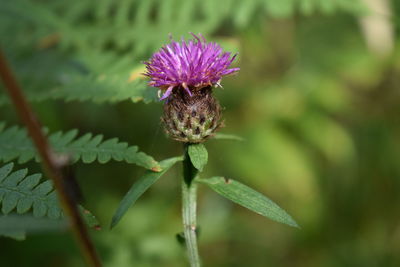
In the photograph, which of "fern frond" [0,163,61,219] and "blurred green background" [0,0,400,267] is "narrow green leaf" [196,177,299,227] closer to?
"fern frond" [0,163,61,219]


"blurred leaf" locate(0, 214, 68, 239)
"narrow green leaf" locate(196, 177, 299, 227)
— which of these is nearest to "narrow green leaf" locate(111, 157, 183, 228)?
"narrow green leaf" locate(196, 177, 299, 227)

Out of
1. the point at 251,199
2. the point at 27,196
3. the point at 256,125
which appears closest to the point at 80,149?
the point at 27,196


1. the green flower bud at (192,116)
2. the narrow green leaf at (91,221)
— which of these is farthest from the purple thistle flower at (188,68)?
the narrow green leaf at (91,221)

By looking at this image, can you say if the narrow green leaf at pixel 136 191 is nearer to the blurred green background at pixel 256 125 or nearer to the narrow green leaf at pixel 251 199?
the narrow green leaf at pixel 251 199

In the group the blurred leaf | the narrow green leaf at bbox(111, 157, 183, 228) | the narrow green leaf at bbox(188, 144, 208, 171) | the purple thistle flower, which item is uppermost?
the purple thistle flower

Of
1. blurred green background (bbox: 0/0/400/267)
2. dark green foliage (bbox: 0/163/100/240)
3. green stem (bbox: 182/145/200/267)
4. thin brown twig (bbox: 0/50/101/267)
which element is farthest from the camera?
blurred green background (bbox: 0/0/400/267)

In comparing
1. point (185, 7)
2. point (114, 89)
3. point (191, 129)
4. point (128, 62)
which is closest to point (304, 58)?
point (185, 7)
